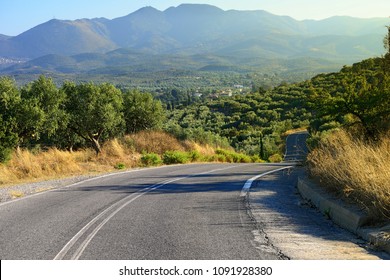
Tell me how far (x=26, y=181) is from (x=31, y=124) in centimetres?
1018

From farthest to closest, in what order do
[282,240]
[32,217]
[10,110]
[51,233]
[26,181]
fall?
[10,110] < [26,181] < [32,217] < [51,233] < [282,240]

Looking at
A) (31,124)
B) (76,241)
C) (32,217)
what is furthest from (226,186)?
(31,124)

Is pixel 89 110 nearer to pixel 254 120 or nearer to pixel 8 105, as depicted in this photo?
pixel 8 105

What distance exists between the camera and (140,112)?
36375 millimetres

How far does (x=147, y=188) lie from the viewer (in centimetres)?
1212

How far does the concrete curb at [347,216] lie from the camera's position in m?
6.17

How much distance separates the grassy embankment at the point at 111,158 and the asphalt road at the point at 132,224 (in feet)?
14.9

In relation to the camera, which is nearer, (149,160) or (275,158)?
(149,160)

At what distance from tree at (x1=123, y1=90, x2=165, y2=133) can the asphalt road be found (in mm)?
24127

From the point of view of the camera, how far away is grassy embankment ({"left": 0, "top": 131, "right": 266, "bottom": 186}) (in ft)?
53.0

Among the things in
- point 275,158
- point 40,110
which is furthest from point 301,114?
point 40,110

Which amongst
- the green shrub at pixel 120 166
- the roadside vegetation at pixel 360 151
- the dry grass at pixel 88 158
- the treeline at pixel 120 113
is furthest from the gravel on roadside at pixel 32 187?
the roadside vegetation at pixel 360 151

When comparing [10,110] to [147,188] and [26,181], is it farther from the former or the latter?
[147,188]

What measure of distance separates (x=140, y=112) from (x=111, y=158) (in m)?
15.8
